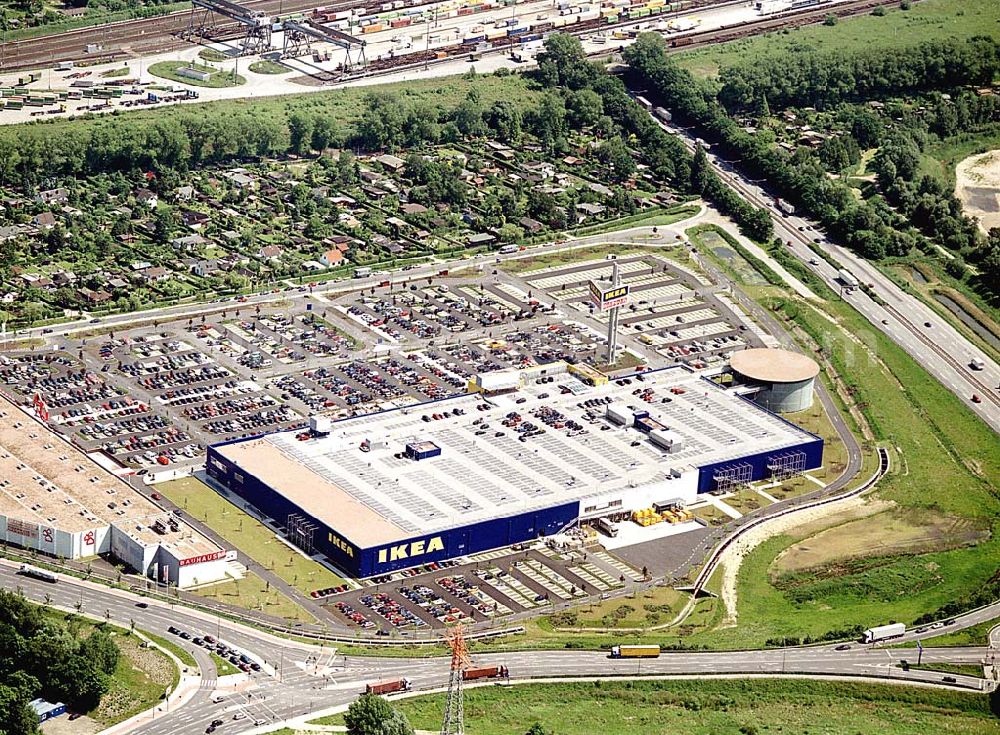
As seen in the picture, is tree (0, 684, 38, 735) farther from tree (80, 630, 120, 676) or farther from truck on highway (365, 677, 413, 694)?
truck on highway (365, 677, 413, 694)

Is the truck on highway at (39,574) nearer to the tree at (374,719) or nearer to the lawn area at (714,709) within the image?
the lawn area at (714,709)

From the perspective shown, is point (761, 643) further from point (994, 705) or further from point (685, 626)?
point (994, 705)

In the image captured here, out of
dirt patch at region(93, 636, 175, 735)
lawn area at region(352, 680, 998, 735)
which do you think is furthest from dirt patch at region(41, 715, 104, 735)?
lawn area at region(352, 680, 998, 735)

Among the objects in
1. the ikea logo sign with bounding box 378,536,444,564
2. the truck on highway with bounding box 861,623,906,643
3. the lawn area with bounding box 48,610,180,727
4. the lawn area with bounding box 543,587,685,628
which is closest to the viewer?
the lawn area with bounding box 48,610,180,727

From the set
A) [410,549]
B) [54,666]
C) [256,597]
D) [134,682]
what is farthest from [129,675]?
[410,549]

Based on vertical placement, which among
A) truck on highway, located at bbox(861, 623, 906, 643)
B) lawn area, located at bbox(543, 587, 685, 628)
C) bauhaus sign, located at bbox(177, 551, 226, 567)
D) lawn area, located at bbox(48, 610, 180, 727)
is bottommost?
lawn area, located at bbox(543, 587, 685, 628)

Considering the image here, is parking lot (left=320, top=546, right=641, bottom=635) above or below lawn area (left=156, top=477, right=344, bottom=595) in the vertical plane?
below

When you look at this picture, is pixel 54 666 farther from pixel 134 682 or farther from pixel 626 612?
pixel 626 612
